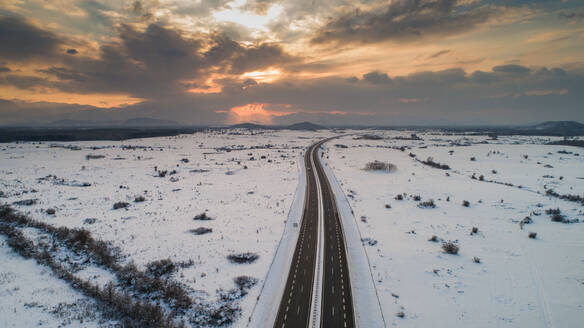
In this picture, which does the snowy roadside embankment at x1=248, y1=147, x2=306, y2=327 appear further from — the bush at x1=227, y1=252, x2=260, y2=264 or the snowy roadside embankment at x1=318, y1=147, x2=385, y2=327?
the snowy roadside embankment at x1=318, y1=147, x2=385, y2=327

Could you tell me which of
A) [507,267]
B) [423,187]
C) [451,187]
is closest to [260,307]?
[507,267]

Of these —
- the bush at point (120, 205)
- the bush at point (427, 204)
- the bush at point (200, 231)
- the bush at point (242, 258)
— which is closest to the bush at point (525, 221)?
the bush at point (427, 204)

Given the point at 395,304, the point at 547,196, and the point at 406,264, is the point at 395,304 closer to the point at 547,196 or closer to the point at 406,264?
the point at 406,264

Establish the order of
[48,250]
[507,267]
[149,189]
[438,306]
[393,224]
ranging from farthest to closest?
[149,189]
[393,224]
[48,250]
[507,267]
[438,306]

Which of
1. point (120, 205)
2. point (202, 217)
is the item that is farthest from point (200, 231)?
point (120, 205)

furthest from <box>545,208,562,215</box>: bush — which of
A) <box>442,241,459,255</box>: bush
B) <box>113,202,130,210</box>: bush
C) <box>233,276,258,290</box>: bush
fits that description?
<box>113,202,130,210</box>: bush

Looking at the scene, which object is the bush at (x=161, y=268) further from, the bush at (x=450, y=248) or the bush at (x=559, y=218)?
the bush at (x=559, y=218)

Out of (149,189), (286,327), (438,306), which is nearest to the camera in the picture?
(286,327)
